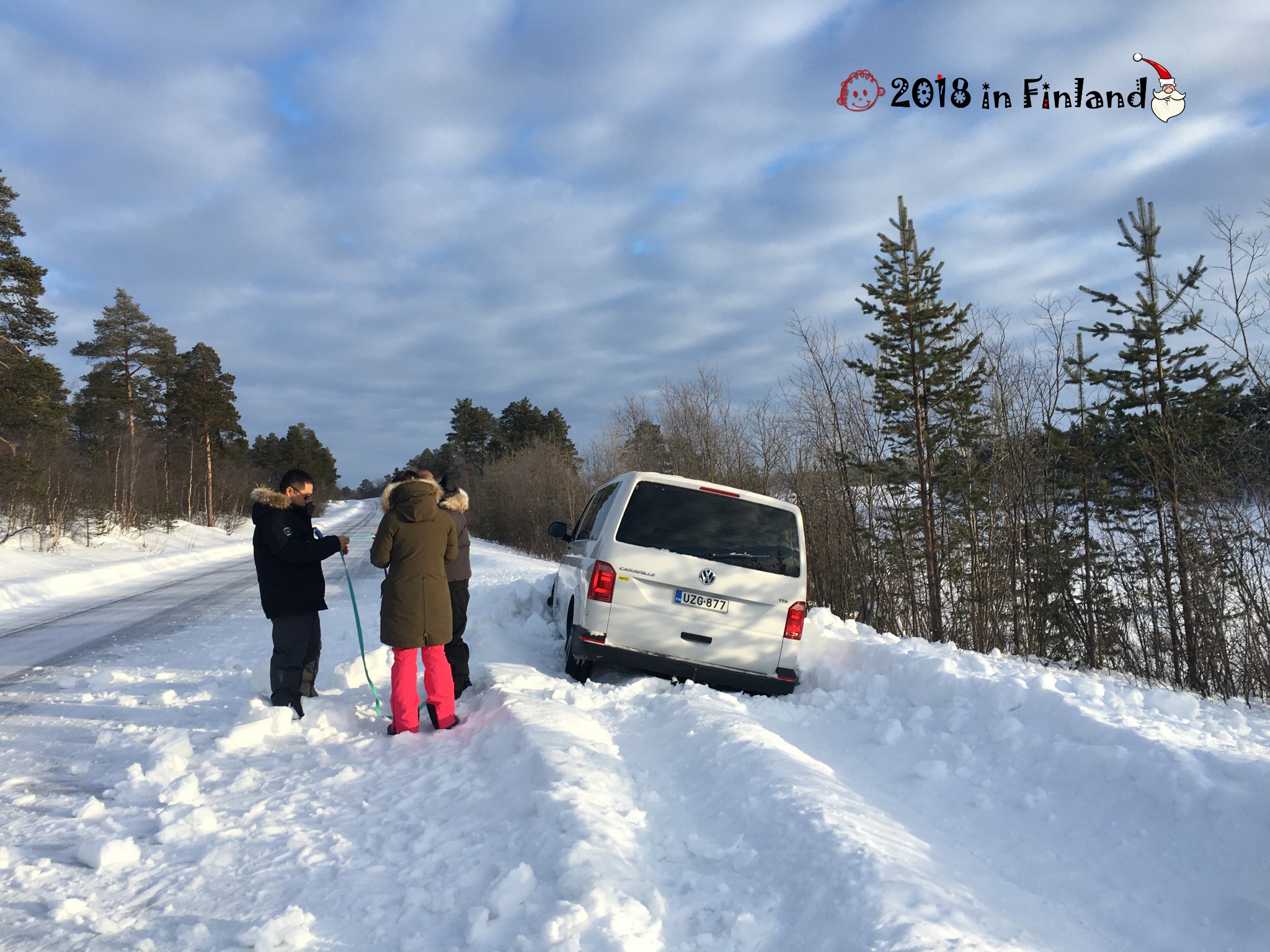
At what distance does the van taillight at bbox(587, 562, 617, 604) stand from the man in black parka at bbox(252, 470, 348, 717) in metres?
2.11

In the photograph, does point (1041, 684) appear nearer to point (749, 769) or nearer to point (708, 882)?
point (749, 769)

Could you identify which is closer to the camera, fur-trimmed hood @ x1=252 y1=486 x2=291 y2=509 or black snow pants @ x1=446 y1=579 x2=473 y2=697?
fur-trimmed hood @ x1=252 y1=486 x2=291 y2=509

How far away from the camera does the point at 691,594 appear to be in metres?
6.93

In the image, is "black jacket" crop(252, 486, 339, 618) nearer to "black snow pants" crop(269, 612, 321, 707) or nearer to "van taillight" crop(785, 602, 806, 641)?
"black snow pants" crop(269, 612, 321, 707)

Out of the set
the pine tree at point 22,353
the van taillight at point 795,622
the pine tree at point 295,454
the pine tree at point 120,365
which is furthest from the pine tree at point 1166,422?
the pine tree at point 295,454

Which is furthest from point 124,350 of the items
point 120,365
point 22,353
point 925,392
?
point 925,392

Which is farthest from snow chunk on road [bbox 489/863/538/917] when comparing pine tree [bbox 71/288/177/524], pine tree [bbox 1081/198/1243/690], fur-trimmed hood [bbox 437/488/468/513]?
pine tree [bbox 71/288/177/524]

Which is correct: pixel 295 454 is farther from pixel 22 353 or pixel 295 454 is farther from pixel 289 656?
pixel 289 656

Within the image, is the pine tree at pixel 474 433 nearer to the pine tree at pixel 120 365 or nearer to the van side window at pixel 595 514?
the pine tree at pixel 120 365

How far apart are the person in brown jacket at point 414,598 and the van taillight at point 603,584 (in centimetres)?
147

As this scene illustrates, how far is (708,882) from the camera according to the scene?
134 inches

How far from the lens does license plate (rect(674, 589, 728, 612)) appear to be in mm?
6918

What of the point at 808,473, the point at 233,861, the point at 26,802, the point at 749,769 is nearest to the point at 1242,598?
the point at 808,473

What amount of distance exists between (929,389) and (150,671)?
15186 mm
